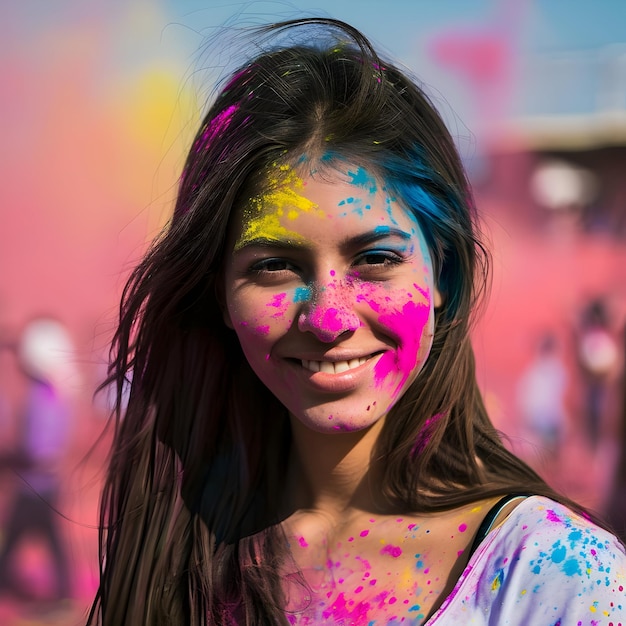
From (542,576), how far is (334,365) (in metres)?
0.52

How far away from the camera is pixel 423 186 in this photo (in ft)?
5.44

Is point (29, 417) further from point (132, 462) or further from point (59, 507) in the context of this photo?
point (132, 462)

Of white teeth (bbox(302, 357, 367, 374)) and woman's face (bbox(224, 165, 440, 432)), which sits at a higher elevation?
woman's face (bbox(224, 165, 440, 432))

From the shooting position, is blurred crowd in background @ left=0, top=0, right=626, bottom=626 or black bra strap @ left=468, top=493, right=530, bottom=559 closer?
black bra strap @ left=468, top=493, right=530, bottom=559

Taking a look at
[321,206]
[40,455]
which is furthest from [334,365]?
[40,455]

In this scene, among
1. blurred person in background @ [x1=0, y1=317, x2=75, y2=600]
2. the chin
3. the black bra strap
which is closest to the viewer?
the black bra strap

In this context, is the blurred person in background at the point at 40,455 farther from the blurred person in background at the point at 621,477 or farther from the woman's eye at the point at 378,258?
the woman's eye at the point at 378,258

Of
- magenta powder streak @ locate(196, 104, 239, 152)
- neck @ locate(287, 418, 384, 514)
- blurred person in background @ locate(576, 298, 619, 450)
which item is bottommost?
blurred person in background @ locate(576, 298, 619, 450)

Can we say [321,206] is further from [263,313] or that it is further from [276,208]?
Answer: [263,313]

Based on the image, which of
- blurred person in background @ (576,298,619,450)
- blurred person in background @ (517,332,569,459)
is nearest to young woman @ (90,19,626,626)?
blurred person in background @ (517,332,569,459)

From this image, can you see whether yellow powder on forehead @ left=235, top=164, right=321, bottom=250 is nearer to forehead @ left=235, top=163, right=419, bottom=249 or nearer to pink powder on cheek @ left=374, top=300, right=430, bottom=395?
forehead @ left=235, top=163, right=419, bottom=249

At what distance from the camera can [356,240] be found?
1548 millimetres

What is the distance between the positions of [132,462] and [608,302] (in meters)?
5.42

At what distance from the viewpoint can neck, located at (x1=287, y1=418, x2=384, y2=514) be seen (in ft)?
5.84
